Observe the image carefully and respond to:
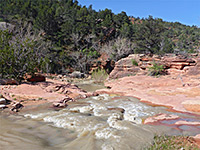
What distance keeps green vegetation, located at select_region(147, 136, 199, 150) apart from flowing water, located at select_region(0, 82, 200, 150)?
22 cm

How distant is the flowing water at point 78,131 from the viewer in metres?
3.41

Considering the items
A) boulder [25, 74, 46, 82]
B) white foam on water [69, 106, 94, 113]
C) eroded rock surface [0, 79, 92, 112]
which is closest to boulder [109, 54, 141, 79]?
eroded rock surface [0, 79, 92, 112]

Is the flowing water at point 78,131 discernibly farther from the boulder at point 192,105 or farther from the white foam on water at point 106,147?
the boulder at point 192,105

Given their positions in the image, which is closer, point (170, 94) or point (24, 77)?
point (170, 94)

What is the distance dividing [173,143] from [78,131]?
2338 mm

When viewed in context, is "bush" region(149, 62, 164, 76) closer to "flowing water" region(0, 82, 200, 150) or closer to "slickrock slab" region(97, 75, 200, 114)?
"slickrock slab" region(97, 75, 200, 114)

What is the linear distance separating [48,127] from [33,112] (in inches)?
73.1

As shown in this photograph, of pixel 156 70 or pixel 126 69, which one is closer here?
pixel 156 70

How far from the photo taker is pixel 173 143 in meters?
3.26

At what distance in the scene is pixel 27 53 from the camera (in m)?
10.4

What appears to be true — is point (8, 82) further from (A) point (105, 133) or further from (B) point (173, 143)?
(B) point (173, 143)

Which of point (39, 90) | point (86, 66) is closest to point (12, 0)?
point (86, 66)

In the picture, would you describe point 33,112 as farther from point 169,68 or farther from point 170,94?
point 169,68

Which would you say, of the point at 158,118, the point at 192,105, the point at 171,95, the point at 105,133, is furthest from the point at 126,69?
the point at 105,133
